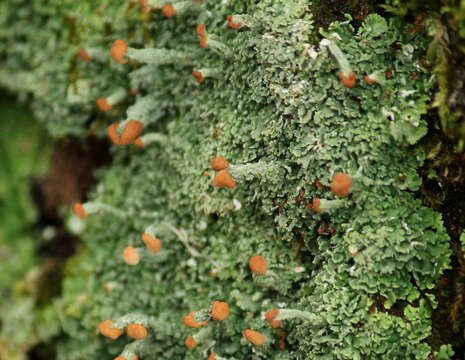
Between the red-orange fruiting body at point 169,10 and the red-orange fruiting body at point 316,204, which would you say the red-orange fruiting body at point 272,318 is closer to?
the red-orange fruiting body at point 316,204

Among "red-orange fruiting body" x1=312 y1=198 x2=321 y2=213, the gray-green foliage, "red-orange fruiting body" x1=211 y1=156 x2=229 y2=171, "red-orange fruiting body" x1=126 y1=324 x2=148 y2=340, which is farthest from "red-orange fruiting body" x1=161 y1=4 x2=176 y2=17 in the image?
"red-orange fruiting body" x1=126 y1=324 x2=148 y2=340

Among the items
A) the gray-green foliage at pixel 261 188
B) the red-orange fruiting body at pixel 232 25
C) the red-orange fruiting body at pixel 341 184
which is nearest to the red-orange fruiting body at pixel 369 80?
the gray-green foliage at pixel 261 188

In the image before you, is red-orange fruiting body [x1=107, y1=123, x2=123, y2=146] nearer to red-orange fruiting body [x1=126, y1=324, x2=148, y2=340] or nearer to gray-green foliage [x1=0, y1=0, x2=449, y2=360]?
gray-green foliage [x1=0, y1=0, x2=449, y2=360]

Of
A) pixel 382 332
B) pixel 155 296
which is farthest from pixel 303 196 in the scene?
pixel 155 296

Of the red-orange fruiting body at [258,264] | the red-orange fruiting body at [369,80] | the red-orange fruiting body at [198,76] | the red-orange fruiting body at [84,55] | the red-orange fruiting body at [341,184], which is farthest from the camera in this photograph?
the red-orange fruiting body at [84,55]

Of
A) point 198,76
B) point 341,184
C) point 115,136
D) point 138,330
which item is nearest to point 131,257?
point 138,330

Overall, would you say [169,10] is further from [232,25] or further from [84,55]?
[84,55]

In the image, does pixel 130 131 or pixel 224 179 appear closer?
pixel 224 179
